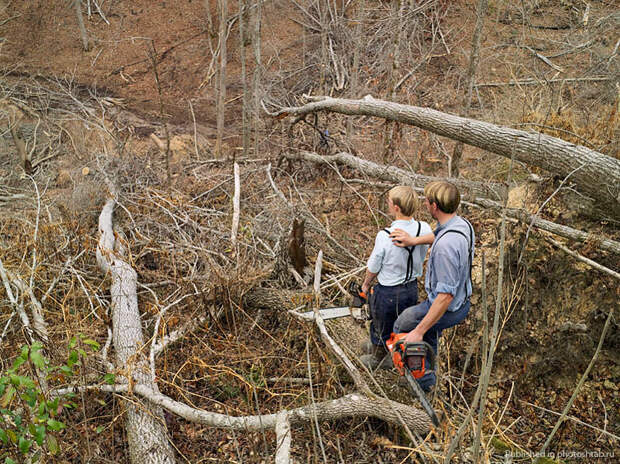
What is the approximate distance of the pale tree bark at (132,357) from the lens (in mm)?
3307

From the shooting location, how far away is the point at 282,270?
506 cm

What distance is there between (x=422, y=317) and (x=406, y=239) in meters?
0.61

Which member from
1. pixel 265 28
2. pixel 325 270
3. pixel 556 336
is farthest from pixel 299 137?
pixel 265 28

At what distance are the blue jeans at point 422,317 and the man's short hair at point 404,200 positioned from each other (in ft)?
2.32

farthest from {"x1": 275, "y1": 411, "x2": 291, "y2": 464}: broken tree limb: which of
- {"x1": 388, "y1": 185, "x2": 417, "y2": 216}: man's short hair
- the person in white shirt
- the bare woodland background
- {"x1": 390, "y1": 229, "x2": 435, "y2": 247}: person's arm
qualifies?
{"x1": 388, "y1": 185, "x2": 417, "y2": 216}: man's short hair

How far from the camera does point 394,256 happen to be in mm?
3229

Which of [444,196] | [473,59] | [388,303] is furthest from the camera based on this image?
[473,59]

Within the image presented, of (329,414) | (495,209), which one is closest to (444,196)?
A: (329,414)

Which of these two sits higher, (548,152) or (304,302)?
(548,152)

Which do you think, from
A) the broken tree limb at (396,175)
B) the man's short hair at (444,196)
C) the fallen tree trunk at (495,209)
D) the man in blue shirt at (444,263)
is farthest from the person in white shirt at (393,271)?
the broken tree limb at (396,175)

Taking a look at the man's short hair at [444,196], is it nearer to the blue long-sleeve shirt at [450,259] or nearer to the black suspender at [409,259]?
the blue long-sleeve shirt at [450,259]

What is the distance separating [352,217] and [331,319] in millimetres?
2937

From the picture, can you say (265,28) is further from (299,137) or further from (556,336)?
(556,336)

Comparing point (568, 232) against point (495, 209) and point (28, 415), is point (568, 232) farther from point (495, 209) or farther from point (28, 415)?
point (28, 415)
